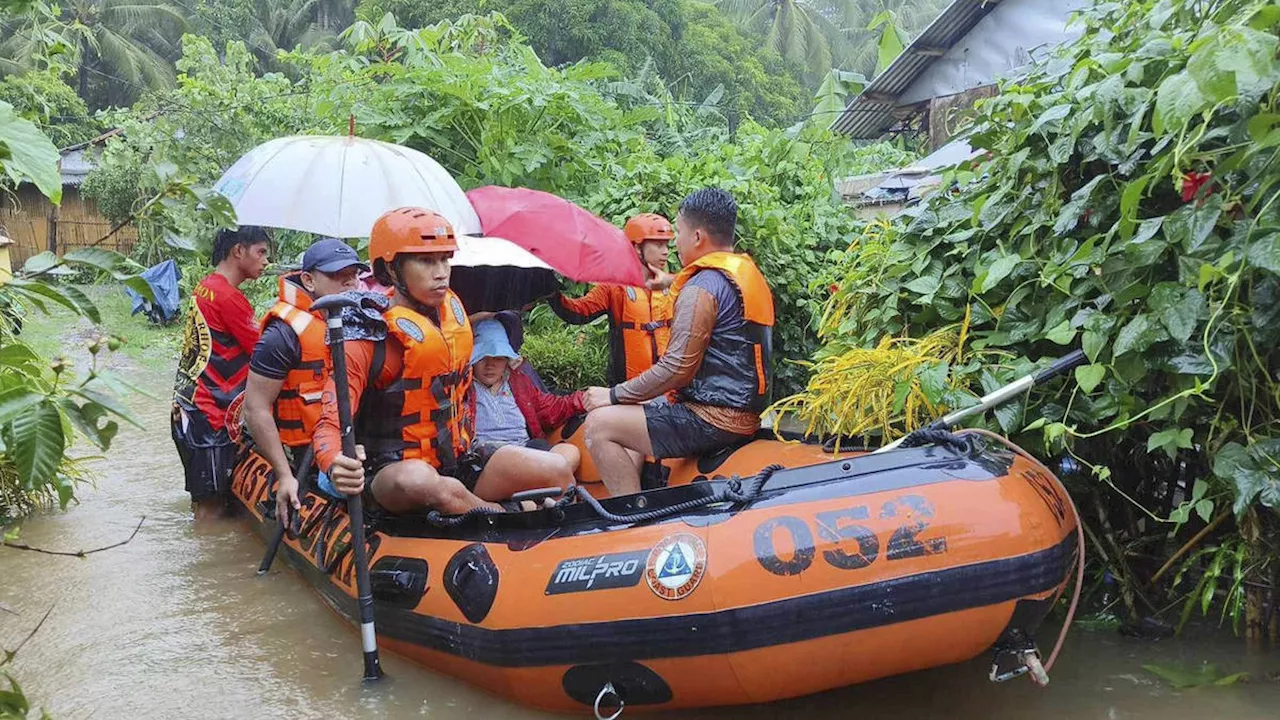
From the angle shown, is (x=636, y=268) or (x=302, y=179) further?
(x=636, y=268)

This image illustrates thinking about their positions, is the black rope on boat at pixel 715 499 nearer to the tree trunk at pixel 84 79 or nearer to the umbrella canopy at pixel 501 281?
the umbrella canopy at pixel 501 281

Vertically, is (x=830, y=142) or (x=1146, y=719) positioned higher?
(x=830, y=142)

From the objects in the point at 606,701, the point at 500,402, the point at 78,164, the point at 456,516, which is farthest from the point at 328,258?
the point at 78,164

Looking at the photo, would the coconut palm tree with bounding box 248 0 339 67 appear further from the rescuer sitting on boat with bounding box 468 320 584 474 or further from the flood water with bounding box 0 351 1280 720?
the rescuer sitting on boat with bounding box 468 320 584 474

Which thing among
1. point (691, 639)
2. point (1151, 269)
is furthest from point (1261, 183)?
point (691, 639)

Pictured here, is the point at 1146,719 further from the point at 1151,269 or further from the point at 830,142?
the point at 830,142

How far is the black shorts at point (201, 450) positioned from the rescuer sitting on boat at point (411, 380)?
1867mm

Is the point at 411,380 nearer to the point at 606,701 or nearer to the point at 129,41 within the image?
the point at 606,701

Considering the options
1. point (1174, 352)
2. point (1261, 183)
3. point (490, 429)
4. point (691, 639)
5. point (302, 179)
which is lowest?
point (691, 639)

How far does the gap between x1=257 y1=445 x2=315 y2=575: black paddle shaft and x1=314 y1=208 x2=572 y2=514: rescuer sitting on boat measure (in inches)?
31.4

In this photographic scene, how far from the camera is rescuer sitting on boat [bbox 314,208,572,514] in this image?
3770 millimetres

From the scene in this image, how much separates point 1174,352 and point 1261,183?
56 cm

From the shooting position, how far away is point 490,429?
473 centimetres

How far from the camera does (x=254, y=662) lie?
4.19 meters
